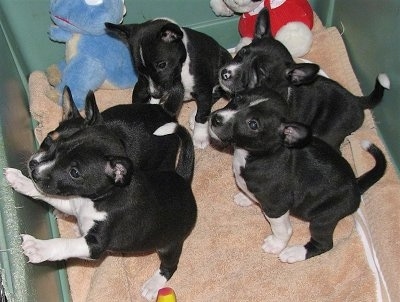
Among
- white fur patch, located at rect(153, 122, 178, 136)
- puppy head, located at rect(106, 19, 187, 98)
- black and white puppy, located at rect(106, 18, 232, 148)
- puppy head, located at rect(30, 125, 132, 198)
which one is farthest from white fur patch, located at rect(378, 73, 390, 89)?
puppy head, located at rect(30, 125, 132, 198)

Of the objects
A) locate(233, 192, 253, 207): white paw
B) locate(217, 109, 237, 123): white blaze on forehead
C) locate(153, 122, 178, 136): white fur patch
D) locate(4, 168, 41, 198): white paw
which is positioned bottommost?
locate(233, 192, 253, 207): white paw

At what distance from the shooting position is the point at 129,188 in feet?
12.3

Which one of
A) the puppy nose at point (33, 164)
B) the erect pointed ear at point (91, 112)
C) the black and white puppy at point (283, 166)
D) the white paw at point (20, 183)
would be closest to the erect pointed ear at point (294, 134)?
the black and white puppy at point (283, 166)

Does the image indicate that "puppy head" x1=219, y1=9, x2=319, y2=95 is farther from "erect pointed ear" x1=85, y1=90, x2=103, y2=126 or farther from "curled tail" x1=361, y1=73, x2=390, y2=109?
"erect pointed ear" x1=85, y1=90, x2=103, y2=126

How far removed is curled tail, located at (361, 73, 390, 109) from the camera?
486 cm

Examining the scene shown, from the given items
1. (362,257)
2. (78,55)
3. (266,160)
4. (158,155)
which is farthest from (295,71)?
(78,55)

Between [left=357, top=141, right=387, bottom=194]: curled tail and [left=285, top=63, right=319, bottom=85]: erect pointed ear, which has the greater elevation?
[left=285, top=63, right=319, bottom=85]: erect pointed ear

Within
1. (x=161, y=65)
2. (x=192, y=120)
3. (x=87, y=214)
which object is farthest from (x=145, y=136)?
(x=192, y=120)

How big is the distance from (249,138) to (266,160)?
216mm

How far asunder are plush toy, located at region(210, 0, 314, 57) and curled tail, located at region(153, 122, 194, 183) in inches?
64.1

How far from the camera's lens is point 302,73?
4367mm

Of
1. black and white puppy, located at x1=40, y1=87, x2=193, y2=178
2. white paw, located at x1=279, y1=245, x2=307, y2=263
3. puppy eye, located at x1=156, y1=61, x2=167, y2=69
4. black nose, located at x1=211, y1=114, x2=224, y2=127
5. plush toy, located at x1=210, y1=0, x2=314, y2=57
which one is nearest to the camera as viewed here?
black nose, located at x1=211, y1=114, x2=224, y2=127

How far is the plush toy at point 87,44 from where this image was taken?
16.7 ft

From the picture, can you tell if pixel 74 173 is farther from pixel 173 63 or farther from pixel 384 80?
pixel 384 80
